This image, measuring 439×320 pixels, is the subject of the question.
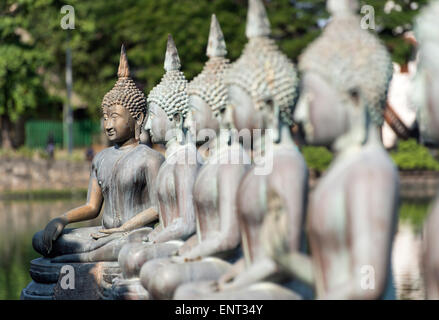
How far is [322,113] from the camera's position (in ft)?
15.2

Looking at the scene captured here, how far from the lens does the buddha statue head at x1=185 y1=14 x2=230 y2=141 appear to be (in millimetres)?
6402

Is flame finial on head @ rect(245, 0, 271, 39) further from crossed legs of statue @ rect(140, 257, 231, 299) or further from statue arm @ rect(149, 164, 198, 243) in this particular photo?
statue arm @ rect(149, 164, 198, 243)

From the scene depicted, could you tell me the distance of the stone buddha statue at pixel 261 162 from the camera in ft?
16.4

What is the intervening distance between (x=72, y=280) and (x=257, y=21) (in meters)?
3.29

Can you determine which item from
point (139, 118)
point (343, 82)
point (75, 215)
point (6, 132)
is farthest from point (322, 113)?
point (6, 132)

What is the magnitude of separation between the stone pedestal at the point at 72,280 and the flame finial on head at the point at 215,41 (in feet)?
6.96

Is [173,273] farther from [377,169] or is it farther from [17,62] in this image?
[17,62]

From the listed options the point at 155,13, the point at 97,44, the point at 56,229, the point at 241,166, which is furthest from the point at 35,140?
the point at 241,166

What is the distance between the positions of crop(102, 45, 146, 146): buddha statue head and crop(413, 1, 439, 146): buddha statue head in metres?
4.70

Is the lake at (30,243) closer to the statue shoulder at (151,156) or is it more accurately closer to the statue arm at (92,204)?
the statue arm at (92,204)

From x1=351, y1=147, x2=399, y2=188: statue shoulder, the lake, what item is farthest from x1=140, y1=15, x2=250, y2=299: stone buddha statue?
the lake

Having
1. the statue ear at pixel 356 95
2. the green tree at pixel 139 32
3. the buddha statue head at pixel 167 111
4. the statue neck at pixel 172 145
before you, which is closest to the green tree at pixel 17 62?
the green tree at pixel 139 32

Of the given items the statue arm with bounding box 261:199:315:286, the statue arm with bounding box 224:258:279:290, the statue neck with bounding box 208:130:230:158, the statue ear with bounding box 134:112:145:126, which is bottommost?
the statue arm with bounding box 224:258:279:290

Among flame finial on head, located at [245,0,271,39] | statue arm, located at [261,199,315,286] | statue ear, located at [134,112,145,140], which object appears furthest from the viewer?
statue ear, located at [134,112,145,140]
